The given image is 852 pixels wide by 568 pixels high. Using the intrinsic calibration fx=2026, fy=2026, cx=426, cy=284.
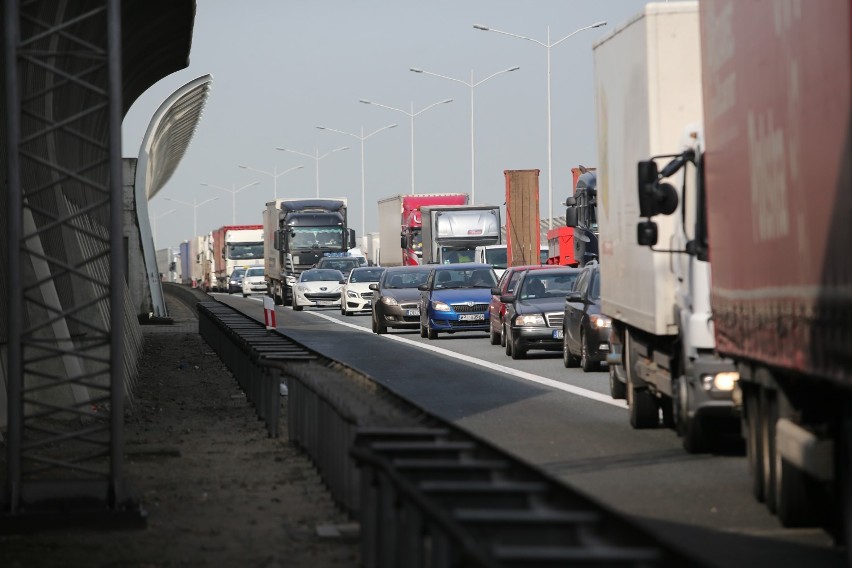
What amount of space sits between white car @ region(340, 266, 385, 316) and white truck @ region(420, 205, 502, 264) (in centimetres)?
445

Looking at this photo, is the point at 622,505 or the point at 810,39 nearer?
the point at 810,39

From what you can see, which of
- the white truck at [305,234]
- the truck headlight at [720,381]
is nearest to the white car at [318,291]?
the white truck at [305,234]

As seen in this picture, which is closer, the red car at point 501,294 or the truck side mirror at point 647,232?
the truck side mirror at point 647,232

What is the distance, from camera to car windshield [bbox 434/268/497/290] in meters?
41.4

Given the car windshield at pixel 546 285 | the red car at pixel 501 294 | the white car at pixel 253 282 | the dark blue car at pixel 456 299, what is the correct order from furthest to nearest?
the white car at pixel 253 282
the dark blue car at pixel 456 299
the red car at pixel 501 294
the car windshield at pixel 546 285

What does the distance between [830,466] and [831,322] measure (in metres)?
1.19

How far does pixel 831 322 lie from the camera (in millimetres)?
8898

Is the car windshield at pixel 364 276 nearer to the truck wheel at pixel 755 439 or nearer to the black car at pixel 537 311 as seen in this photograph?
the black car at pixel 537 311

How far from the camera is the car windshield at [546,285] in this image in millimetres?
33406

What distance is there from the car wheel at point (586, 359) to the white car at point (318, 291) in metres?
39.2

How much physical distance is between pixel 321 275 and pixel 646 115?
51459 mm

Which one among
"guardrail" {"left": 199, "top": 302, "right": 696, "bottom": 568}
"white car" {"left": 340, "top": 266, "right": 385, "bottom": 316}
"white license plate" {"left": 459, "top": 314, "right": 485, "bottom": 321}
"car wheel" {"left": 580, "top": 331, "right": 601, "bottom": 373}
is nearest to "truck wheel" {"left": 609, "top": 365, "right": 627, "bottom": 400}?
"car wheel" {"left": 580, "top": 331, "right": 601, "bottom": 373}

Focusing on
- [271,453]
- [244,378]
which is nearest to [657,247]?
[271,453]

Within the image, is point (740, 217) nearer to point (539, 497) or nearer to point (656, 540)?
point (539, 497)
